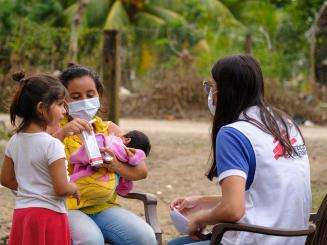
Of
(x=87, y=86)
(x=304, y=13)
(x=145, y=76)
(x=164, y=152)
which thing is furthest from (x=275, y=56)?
(x=87, y=86)

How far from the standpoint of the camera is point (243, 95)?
3375 millimetres

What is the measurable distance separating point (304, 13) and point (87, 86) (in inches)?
701

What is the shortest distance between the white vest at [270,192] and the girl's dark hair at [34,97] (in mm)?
860

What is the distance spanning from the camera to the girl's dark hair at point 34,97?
3604mm

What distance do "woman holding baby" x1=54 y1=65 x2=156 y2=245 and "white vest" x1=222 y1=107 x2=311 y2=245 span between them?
82cm

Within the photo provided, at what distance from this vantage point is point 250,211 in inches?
129

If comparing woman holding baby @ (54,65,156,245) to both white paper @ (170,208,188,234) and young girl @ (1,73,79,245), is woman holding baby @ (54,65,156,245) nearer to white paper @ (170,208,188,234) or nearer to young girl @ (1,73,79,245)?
young girl @ (1,73,79,245)

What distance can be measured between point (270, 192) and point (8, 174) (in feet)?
4.24

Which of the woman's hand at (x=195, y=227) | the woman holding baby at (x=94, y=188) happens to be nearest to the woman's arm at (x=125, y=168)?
the woman holding baby at (x=94, y=188)

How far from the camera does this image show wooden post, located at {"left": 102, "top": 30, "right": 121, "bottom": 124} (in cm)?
926

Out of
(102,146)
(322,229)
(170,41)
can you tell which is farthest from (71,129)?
(170,41)

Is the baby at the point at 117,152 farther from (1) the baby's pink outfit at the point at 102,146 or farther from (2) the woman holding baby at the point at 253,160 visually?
(2) the woman holding baby at the point at 253,160

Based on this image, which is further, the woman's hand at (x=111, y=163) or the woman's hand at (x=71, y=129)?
the woman's hand at (x=111, y=163)

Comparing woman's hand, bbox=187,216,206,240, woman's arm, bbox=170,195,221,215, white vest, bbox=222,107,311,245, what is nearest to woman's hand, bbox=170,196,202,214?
woman's arm, bbox=170,195,221,215
